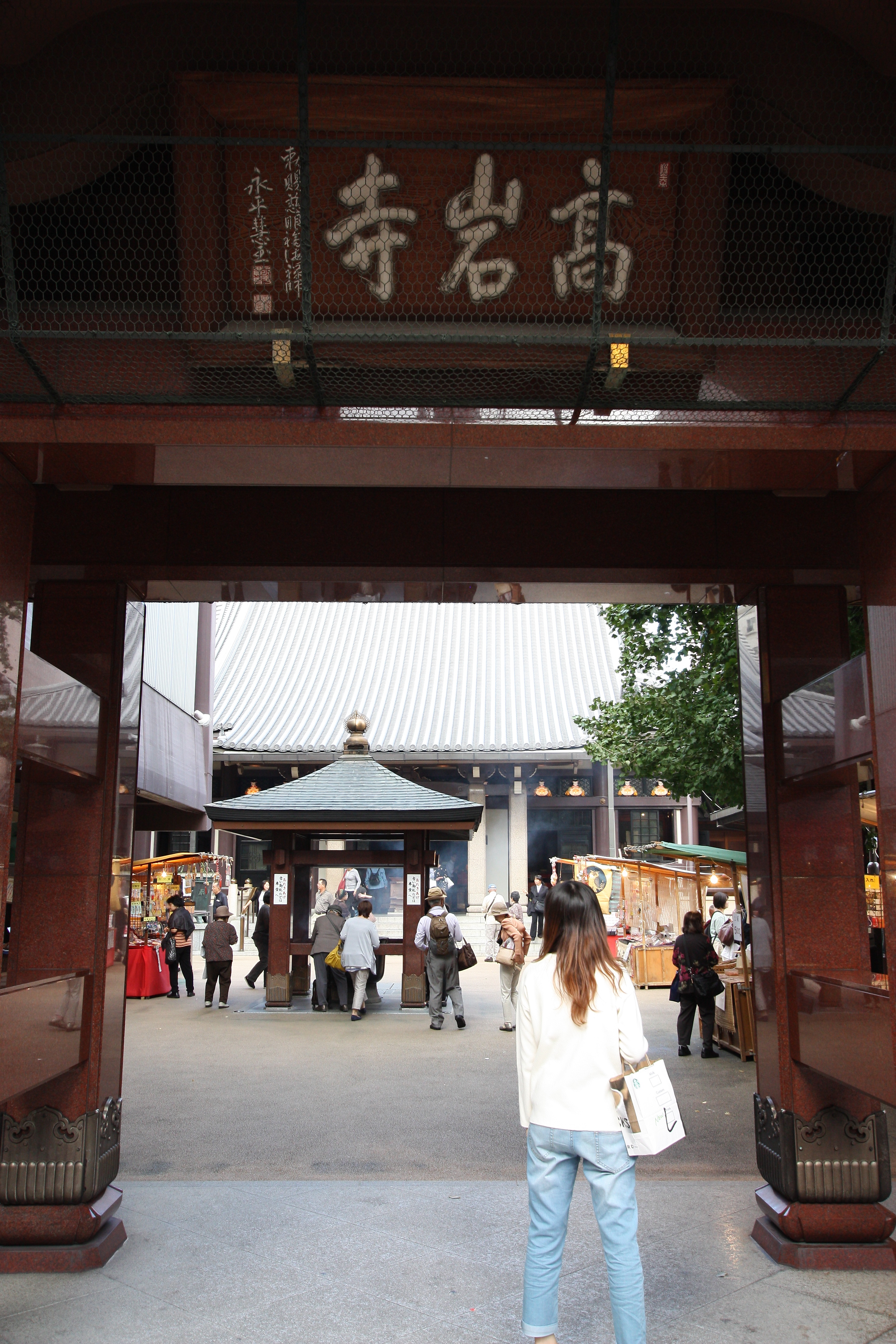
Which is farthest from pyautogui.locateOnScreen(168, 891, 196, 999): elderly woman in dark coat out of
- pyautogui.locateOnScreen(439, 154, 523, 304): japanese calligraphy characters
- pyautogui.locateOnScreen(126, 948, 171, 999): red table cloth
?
pyautogui.locateOnScreen(439, 154, 523, 304): japanese calligraphy characters

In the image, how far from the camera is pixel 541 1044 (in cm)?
315

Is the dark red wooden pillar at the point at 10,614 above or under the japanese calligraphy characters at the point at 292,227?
under

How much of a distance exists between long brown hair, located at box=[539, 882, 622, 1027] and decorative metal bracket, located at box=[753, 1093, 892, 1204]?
6.09ft

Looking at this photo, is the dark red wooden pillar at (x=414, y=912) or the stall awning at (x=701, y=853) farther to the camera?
the stall awning at (x=701, y=853)

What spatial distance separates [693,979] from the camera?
9.53 meters

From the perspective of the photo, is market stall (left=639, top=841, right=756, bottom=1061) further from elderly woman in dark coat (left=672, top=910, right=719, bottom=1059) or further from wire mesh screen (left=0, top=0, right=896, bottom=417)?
wire mesh screen (left=0, top=0, right=896, bottom=417)

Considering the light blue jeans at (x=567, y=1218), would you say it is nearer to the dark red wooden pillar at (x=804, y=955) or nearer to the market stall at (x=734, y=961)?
the dark red wooden pillar at (x=804, y=955)

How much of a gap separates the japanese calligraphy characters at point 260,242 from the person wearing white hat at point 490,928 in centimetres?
1366

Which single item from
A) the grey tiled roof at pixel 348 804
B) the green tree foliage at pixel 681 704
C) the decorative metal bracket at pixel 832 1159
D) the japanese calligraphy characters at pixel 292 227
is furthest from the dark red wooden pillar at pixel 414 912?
the japanese calligraphy characters at pixel 292 227

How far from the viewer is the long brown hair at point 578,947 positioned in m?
3.11

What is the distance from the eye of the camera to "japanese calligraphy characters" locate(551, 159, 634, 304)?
301 cm

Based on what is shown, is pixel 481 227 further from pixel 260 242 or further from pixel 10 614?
pixel 10 614

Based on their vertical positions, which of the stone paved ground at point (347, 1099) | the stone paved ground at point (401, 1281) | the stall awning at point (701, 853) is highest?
the stall awning at point (701, 853)

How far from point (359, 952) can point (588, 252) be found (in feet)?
32.3
